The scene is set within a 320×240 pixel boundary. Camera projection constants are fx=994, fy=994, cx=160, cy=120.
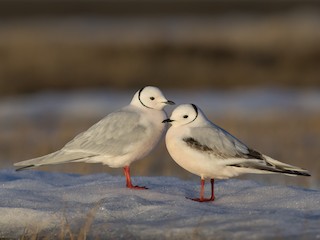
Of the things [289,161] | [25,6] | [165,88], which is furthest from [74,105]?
[25,6]

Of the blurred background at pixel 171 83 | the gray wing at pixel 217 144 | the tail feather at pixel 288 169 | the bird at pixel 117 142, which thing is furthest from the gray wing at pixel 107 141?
A: the blurred background at pixel 171 83

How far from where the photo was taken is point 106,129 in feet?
27.0

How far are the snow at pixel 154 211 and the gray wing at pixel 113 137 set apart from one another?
0.95ft

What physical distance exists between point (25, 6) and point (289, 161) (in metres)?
70.2

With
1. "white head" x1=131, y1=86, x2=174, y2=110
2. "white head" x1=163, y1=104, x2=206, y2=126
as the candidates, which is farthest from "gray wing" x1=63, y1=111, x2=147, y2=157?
"white head" x1=163, y1=104, x2=206, y2=126

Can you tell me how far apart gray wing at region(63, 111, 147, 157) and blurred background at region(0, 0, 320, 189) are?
330 centimetres

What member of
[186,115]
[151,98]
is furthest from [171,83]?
[186,115]

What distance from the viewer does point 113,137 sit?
819 cm

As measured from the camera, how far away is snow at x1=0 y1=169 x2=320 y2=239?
251 inches

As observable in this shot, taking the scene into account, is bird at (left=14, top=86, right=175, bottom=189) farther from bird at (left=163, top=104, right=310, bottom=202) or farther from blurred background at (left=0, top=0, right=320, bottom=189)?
blurred background at (left=0, top=0, right=320, bottom=189)

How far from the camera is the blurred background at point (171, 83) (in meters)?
15.0

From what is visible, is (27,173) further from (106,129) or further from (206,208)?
(206,208)

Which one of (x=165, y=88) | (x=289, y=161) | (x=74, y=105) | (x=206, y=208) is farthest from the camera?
(x=165, y=88)

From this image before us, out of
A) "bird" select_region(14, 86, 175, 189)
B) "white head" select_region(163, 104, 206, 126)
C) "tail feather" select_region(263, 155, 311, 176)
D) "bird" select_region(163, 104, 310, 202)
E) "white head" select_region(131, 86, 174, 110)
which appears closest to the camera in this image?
"tail feather" select_region(263, 155, 311, 176)
